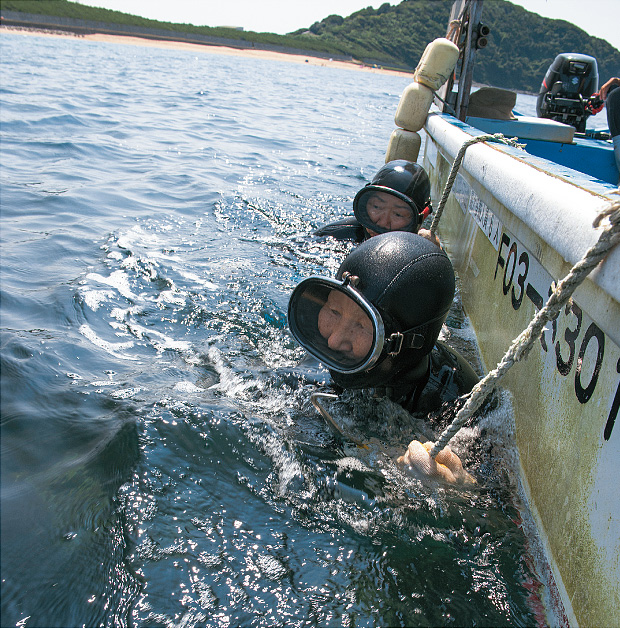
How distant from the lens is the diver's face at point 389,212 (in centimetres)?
421

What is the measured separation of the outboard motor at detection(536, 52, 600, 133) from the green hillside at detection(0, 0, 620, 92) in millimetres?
41084

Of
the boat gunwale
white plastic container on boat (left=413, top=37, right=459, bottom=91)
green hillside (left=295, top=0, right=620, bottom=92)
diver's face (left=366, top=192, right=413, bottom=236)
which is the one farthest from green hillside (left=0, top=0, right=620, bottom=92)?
the boat gunwale

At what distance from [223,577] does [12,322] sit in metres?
2.09

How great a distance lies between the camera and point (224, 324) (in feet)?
11.7

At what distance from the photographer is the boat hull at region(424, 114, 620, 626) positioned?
1518 mm

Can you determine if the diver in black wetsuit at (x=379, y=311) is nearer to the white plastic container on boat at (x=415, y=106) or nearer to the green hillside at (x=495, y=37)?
the white plastic container on boat at (x=415, y=106)

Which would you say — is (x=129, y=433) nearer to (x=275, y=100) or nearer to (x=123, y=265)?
(x=123, y=265)

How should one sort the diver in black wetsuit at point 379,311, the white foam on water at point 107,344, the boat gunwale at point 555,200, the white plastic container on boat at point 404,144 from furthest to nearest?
the white plastic container on boat at point 404,144
the white foam on water at point 107,344
the diver in black wetsuit at point 379,311
the boat gunwale at point 555,200

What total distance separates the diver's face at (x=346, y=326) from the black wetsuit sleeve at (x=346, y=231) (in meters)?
3.00

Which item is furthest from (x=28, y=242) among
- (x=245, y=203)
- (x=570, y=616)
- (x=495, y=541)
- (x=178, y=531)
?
(x=570, y=616)

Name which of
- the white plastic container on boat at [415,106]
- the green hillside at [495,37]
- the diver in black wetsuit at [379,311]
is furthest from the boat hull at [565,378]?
the green hillside at [495,37]

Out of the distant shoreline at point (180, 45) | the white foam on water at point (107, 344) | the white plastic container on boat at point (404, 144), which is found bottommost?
the white foam on water at point (107, 344)

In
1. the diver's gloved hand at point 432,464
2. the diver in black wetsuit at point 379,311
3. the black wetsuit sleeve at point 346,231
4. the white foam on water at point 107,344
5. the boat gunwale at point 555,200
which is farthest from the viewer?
the black wetsuit sleeve at point 346,231

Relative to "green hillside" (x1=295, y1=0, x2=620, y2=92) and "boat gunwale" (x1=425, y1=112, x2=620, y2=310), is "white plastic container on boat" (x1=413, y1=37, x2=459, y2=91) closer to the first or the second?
"boat gunwale" (x1=425, y1=112, x2=620, y2=310)
